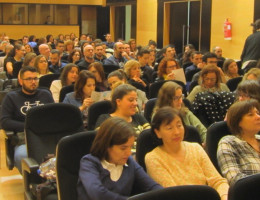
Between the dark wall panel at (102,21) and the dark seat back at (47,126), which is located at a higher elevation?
the dark wall panel at (102,21)

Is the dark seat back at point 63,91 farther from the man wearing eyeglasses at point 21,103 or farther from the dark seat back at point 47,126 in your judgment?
the dark seat back at point 47,126

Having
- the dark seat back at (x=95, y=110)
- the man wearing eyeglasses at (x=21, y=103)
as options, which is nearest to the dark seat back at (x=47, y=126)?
the dark seat back at (x=95, y=110)

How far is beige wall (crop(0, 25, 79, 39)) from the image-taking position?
1992 cm

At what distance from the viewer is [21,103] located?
4.74 meters

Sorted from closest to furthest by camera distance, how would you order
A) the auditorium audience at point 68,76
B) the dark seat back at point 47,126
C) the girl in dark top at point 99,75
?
1. the dark seat back at point 47,126
2. the auditorium audience at point 68,76
3. the girl in dark top at point 99,75

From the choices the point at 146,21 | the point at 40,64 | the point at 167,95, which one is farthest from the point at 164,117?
the point at 146,21

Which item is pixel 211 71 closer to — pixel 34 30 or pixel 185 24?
pixel 185 24

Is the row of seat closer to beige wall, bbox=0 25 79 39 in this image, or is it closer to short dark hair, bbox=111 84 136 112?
short dark hair, bbox=111 84 136 112

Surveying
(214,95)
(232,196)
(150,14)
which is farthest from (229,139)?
(150,14)

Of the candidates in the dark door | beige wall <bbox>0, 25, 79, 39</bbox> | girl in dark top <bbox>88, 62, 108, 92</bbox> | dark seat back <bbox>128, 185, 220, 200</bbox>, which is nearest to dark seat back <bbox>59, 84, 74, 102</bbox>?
girl in dark top <bbox>88, 62, 108, 92</bbox>

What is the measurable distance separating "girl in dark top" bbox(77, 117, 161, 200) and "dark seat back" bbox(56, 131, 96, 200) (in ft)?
0.89

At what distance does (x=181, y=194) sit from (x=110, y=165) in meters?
0.83

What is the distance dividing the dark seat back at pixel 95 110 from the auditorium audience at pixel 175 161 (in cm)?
147

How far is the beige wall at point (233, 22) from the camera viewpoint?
36.7ft
